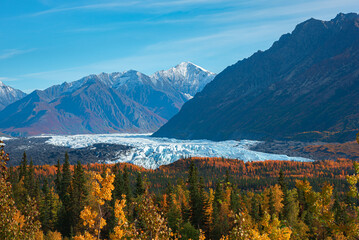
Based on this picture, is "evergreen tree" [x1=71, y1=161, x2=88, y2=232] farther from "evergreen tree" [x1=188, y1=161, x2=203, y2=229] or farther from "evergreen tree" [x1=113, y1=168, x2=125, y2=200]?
"evergreen tree" [x1=188, y1=161, x2=203, y2=229]

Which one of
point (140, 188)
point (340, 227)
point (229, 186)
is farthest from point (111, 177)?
point (229, 186)

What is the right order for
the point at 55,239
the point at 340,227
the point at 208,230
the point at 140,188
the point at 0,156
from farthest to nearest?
the point at 140,188, the point at 208,230, the point at 55,239, the point at 340,227, the point at 0,156

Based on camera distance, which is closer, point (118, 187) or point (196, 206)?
point (196, 206)

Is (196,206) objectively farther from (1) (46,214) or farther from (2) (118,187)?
(1) (46,214)

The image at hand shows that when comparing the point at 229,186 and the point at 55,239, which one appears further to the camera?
the point at 229,186

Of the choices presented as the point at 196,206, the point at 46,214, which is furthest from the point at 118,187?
the point at 196,206

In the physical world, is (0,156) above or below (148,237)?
above

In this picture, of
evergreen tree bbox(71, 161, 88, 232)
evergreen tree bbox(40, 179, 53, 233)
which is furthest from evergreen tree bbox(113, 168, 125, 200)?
evergreen tree bbox(40, 179, 53, 233)

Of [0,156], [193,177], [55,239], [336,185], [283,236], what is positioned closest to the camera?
[0,156]

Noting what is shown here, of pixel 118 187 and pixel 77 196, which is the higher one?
pixel 118 187

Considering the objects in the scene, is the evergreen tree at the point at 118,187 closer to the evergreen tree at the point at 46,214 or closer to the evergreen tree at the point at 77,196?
the evergreen tree at the point at 77,196

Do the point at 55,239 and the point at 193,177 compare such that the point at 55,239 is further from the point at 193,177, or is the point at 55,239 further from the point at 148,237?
the point at 148,237
